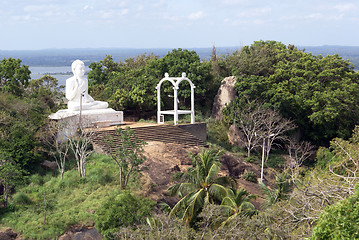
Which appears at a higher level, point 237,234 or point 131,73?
point 131,73

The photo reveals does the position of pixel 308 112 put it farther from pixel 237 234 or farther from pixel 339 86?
pixel 237 234

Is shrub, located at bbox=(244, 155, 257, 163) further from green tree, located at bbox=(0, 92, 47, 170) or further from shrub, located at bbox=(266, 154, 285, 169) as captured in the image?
green tree, located at bbox=(0, 92, 47, 170)

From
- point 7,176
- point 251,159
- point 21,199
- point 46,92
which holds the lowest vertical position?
point 251,159

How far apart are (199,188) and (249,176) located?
702cm

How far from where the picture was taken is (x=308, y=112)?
105ft

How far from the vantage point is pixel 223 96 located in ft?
110

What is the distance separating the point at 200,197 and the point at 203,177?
1447 millimetres

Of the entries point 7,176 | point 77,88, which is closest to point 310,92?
point 77,88

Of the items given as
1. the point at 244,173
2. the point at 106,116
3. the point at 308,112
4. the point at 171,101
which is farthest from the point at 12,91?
the point at 308,112

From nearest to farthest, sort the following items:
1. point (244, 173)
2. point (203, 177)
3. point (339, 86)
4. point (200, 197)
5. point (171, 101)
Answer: point (200, 197) < point (203, 177) < point (244, 173) < point (339, 86) < point (171, 101)

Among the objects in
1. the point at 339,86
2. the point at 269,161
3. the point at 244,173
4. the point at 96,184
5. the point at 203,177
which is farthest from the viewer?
the point at 339,86

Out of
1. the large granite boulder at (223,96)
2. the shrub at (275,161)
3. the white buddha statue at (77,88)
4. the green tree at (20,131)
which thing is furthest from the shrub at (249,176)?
the green tree at (20,131)

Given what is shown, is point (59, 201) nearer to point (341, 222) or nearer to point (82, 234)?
point (82, 234)

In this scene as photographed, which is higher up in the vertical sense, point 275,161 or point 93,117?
point 93,117
